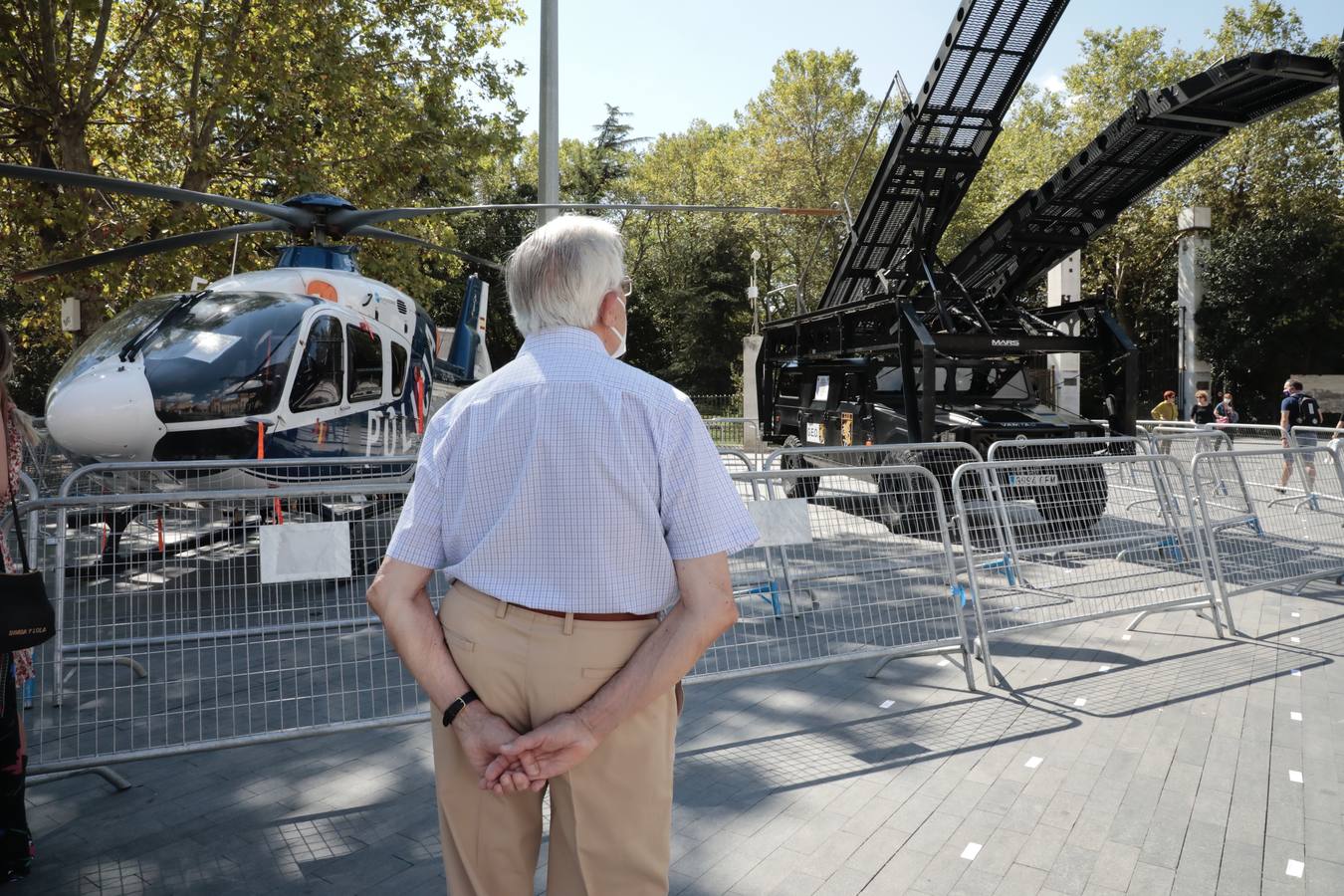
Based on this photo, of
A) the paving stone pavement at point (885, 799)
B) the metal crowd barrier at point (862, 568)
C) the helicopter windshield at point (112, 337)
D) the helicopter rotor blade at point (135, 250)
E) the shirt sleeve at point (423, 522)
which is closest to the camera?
the shirt sleeve at point (423, 522)

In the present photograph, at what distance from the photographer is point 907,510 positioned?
5.21 metres

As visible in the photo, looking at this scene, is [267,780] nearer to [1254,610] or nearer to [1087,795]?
[1087,795]

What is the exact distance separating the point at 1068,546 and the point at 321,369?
6449 millimetres

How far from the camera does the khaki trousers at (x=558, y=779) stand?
173cm

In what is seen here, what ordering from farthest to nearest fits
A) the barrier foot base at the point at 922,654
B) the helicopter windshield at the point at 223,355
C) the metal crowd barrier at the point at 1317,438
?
the metal crowd barrier at the point at 1317,438
the helicopter windshield at the point at 223,355
the barrier foot base at the point at 922,654

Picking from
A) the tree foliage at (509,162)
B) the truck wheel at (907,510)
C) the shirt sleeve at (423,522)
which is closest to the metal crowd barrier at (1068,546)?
the truck wheel at (907,510)

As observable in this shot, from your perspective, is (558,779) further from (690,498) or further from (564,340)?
(564,340)

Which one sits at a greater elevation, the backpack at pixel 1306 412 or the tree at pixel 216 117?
the tree at pixel 216 117

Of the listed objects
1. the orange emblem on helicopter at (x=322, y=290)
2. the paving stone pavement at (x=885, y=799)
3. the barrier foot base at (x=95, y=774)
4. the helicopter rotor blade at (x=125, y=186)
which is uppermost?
the helicopter rotor blade at (x=125, y=186)

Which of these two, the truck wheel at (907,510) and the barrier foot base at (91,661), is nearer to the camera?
the barrier foot base at (91,661)

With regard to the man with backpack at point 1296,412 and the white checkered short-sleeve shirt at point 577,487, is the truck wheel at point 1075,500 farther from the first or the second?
the man with backpack at point 1296,412

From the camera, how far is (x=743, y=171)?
3547 cm

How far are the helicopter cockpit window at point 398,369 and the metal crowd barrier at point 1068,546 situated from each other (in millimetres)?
5912

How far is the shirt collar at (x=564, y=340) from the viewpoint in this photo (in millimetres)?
1822
